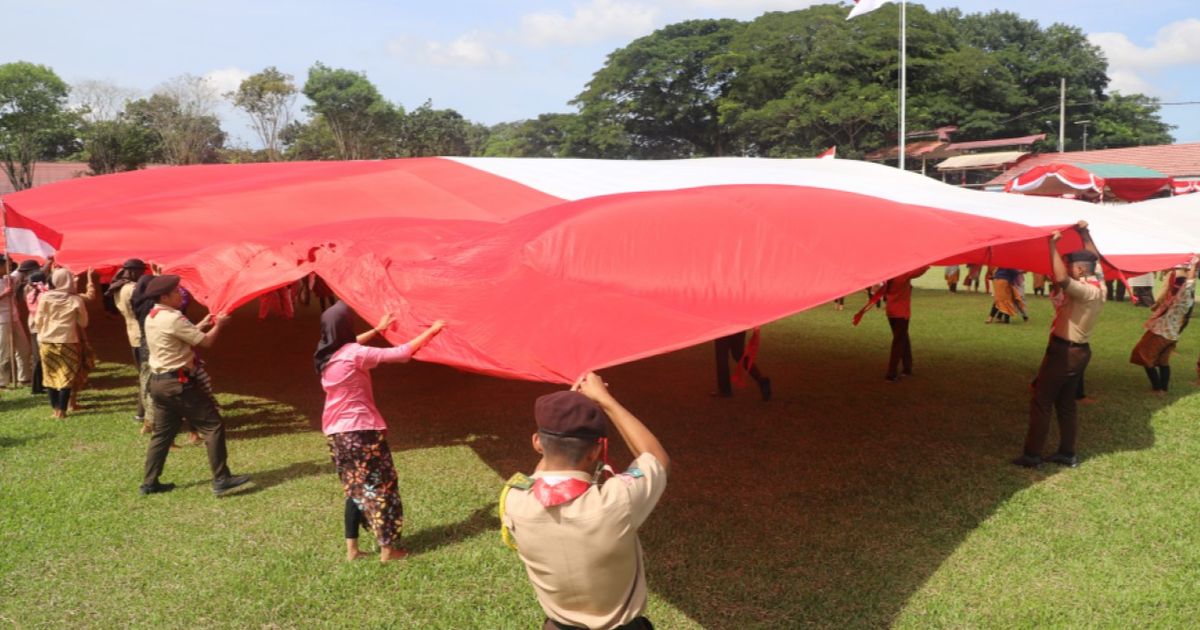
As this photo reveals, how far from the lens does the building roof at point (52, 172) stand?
40438 mm

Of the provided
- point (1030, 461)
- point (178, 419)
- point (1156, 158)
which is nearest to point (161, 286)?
point (178, 419)

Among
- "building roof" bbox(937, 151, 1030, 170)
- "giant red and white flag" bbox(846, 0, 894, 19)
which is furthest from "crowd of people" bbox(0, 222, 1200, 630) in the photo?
"building roof" bbox(937, 151, 1030, 170)

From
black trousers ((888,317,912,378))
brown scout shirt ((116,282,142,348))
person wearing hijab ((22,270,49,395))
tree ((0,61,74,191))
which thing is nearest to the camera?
brown scout shirt ((116,282,142,348))

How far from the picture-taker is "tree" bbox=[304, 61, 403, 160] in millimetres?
46438

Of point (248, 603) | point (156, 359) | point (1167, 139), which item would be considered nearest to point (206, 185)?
point (156, 359)

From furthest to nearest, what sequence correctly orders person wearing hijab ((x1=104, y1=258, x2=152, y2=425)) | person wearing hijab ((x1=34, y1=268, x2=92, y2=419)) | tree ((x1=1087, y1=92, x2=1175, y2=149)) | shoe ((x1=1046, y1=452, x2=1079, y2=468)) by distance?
tree ((x1=1087, y1=92, x2=1175, y2=149))
person wearing hijab ((x1=34, y1=268, x2=92, y2=419))
person wearing hijab ((x1=104, y1=258, x2=152, y2=425))
shoe ((x1=1046, y1=452, x2=1079, y2=468))

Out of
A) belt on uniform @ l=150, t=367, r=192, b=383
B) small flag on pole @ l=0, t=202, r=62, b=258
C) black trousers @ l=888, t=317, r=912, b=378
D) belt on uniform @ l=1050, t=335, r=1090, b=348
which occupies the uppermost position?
small flag on pole @ l=0, t=202, r=62, b=258

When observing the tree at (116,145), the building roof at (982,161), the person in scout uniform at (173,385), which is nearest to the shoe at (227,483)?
the person in scout uniform at (173,385)

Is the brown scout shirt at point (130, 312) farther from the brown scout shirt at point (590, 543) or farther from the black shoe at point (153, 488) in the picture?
the brown scout shirt at point (590, 543)

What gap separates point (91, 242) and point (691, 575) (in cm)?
771

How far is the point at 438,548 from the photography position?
5059 millimetres

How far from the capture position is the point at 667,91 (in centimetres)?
4931

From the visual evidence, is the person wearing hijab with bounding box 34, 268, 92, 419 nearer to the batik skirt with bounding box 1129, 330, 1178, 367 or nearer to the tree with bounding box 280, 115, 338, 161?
the batik skirt with bounding box 1129, 330, 1178, 367

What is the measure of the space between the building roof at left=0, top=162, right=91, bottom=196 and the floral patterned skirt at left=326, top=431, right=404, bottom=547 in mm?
43622
